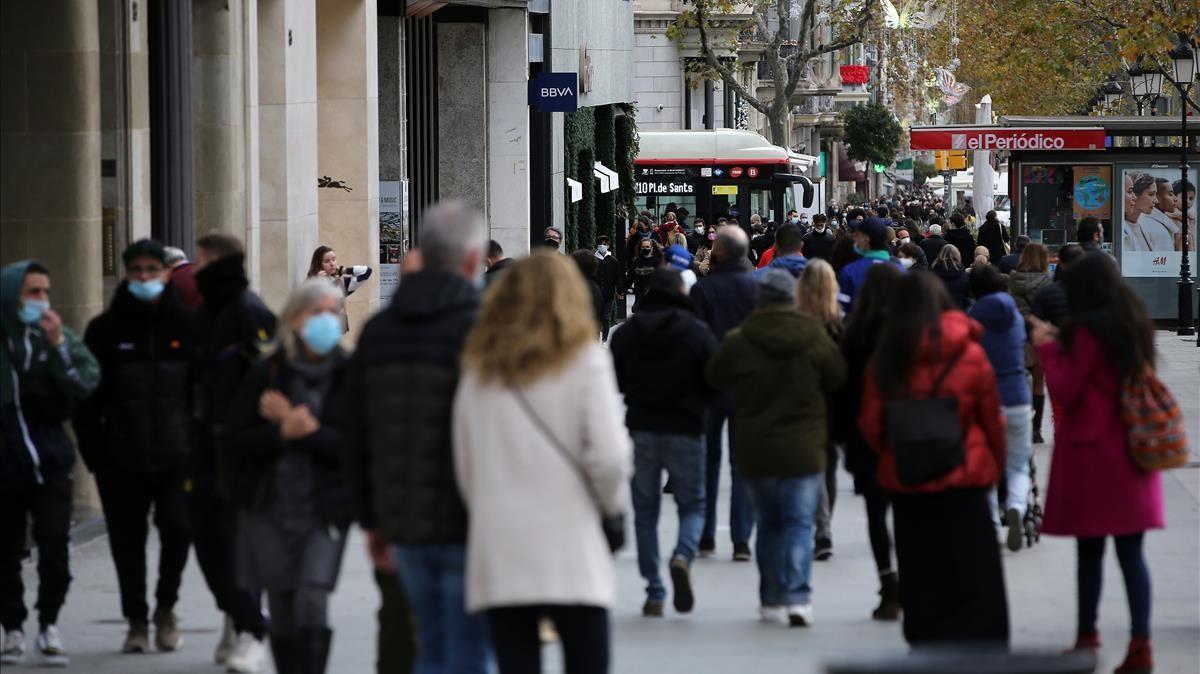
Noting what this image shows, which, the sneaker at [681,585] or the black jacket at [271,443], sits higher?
the black jacket at [271,443]

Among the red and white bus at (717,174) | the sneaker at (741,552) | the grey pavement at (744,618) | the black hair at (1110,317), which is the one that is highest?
the red and white bus at (717,174)

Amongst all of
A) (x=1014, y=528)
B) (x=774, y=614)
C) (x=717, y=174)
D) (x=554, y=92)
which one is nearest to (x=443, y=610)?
(x=774, y=614)

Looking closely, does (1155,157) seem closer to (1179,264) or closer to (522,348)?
(1179,264)

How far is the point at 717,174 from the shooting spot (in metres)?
39.6

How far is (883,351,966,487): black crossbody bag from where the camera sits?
6.89m

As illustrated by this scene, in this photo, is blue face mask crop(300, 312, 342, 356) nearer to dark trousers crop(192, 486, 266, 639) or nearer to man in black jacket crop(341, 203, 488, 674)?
man in black jacket crop(341, 203, 488, 674)

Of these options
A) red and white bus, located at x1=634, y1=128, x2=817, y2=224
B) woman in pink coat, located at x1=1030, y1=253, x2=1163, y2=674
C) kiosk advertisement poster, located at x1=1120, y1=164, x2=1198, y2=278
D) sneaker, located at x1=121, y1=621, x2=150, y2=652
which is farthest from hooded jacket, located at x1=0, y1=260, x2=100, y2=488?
red and white bus, located at x1=634, y1=128, x2=817, y2=224

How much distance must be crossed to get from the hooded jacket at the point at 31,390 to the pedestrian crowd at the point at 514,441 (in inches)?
0.5

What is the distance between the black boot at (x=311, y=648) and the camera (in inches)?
257

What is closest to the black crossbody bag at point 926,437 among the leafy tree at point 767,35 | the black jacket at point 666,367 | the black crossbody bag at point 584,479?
the black crossbody bag at point 584,479

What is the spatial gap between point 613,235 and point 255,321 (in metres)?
27.9

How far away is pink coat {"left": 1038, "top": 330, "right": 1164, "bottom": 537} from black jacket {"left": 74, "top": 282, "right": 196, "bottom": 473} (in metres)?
3.64

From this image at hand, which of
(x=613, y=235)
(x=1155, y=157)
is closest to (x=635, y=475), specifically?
(x=1155, y=157)

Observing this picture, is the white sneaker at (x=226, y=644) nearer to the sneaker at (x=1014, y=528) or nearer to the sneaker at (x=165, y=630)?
the sneaker at (x=165, y=630)
